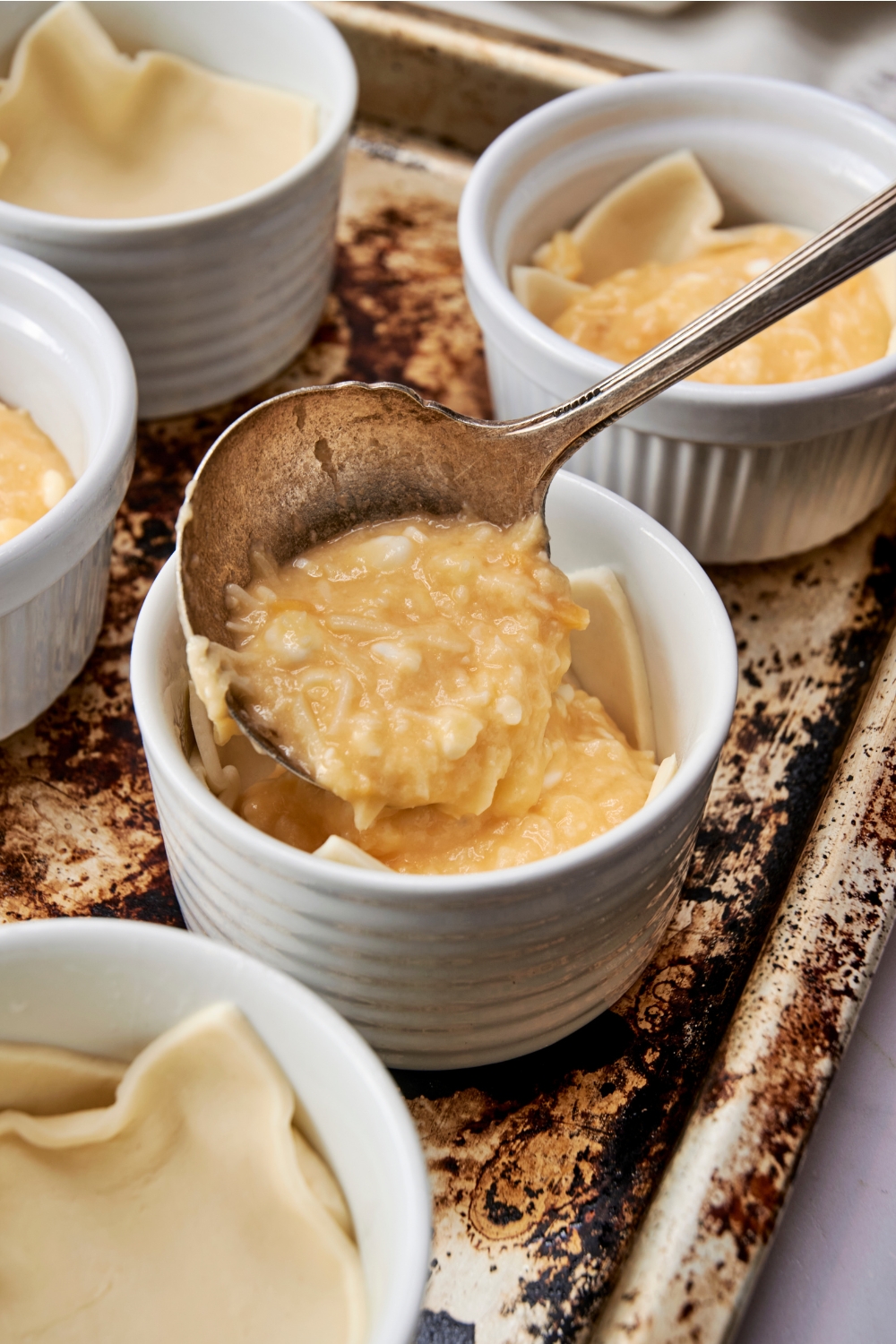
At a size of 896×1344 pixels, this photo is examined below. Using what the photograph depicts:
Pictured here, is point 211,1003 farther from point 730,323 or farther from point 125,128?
point 125,128

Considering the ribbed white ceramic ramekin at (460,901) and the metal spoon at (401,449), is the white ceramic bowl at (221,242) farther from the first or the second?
the ribbed white ceramic ramekin at (460,901)

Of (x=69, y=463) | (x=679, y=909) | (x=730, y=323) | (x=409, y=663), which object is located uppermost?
(x=730, y=323)

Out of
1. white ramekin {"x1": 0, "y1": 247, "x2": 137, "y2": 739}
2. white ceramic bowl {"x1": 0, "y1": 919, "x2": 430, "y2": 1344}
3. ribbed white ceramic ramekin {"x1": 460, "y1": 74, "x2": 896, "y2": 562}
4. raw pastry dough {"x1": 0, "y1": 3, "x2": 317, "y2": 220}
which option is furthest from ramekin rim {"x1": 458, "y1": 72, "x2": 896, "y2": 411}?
white ceramic bowl {"x1": 0, "y1": 919, "x2": 430, "y2": 1344}

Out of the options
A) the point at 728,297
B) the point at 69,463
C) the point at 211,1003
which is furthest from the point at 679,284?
the point at 211,1003

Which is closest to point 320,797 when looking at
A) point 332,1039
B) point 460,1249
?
point 332,1039

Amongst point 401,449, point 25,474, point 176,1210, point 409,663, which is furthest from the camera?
point 25,474

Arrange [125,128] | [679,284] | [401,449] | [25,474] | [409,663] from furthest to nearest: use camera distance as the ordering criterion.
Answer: [125,128] < [679,284] < [25,474] < [401,449] < [409,663]

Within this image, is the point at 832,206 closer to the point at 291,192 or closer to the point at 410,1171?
the point at 291,192
